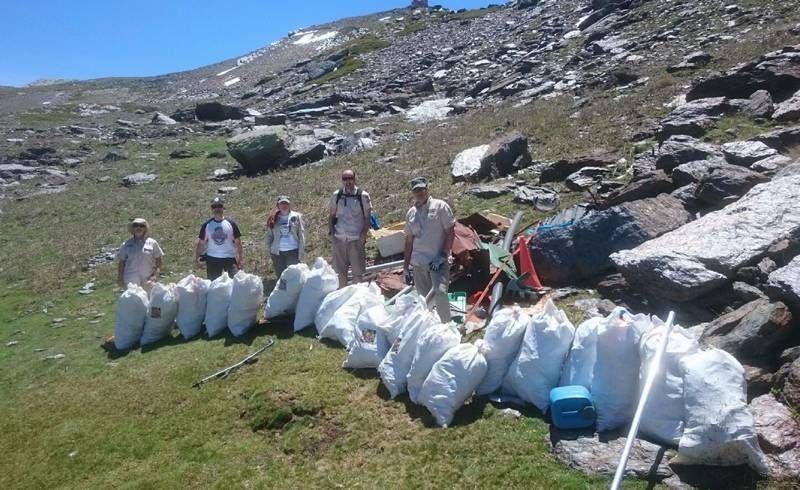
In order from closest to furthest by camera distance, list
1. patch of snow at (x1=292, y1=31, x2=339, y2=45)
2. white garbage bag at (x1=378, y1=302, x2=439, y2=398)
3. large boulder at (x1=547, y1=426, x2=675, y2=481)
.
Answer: large boulder at (x1=547, y1=426, x2=675, y2=481) < white garbage bag at (x1=378, y1=302, x2=439, y2=398) < patch of snow at (x1=292, y1=31, x2=339, y2=45)

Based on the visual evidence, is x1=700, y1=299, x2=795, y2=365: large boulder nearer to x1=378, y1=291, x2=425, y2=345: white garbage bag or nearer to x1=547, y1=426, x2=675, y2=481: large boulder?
x1=547, y1=426, x2=675, y2=481: large boulder

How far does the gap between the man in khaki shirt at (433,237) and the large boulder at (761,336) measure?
3284mm

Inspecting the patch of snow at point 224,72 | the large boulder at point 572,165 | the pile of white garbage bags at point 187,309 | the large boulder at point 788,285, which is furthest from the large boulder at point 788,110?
the patch of snow at point 224,72

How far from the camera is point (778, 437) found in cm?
440


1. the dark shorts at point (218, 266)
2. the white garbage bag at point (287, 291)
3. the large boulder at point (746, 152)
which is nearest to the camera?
the white garbage bag at point (287, 291)

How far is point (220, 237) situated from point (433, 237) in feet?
12.9

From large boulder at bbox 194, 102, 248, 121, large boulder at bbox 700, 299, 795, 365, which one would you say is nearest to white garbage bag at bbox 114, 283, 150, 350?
large boulder at bbox 700, 299, 795, 365

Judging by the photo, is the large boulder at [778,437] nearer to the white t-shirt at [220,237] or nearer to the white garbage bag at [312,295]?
the white garbage bag at [312,295]

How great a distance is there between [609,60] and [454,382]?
28.4m

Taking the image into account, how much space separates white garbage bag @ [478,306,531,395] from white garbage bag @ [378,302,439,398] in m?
0.72

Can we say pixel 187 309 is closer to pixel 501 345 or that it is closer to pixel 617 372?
pixel 501 345

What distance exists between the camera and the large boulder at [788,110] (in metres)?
13.2

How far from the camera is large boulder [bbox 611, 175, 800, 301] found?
694 cm

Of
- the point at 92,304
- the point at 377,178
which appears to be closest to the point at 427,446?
the point at 92,304
